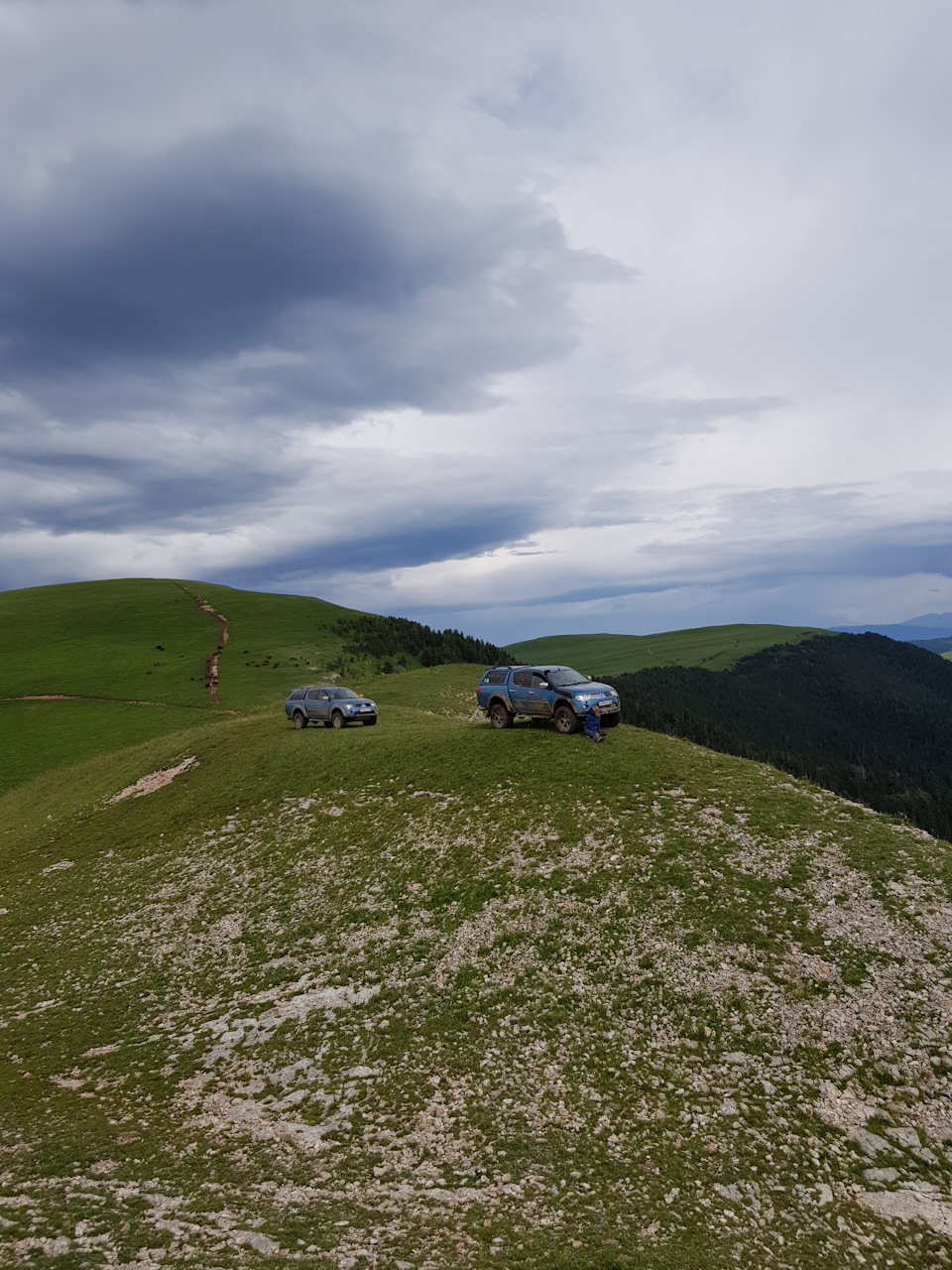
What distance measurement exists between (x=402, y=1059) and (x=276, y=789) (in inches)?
739

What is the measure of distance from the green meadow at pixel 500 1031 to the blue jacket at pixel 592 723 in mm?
1110

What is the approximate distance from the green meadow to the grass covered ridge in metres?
0.07

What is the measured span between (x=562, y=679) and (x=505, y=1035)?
17833 mm

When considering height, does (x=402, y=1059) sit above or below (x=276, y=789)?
below

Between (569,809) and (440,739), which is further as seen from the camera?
(440,739)

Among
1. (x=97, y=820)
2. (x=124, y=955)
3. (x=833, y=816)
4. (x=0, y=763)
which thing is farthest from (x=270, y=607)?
(x=833, y=816)

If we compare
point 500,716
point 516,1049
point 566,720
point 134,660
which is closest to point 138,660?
point 134,660

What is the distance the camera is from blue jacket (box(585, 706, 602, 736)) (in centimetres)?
2806

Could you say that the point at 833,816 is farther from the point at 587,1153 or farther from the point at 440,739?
the point at 440,739

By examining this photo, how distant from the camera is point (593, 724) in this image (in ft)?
92.3

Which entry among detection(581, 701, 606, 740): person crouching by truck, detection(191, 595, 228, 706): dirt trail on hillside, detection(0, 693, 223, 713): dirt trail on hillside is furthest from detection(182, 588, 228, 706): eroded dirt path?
detection(581, 701, 606, 740): person crouching by truck

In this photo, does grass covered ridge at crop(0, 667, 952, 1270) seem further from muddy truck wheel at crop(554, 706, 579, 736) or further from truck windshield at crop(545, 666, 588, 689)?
truck windshield at crop(545, 666, 588, 689)

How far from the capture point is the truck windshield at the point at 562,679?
97.5 feet

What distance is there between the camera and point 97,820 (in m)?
33.0
